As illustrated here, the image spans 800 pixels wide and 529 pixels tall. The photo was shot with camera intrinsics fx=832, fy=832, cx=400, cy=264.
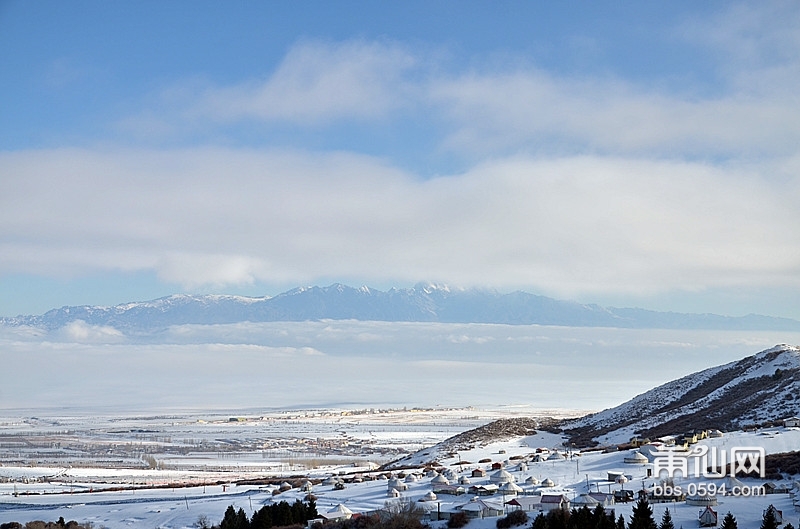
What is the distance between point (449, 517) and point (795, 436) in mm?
23128

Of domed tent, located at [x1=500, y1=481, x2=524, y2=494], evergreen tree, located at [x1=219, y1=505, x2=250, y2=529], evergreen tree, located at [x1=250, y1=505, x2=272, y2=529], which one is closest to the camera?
evergreen tree, located at [x1=219, y1=505, x2=250, y2=529]

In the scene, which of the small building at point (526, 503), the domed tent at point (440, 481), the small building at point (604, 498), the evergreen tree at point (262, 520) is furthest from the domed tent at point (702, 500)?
the evergreen tree at point (262, 520)

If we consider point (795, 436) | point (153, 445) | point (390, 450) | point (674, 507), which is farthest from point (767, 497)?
point (153, 445)

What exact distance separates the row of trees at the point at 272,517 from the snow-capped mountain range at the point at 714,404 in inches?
1220

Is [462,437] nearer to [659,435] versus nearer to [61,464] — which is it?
[659,435]

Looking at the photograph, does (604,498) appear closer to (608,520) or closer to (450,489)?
(608,520)

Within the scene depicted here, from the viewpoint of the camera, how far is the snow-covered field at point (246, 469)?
39500 millimetres

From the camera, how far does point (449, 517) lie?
107 feet

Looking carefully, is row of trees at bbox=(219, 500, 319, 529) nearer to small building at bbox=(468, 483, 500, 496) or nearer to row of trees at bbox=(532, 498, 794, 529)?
small building at bbox=(468, 483, 500, 496)

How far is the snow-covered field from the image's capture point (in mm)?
39500

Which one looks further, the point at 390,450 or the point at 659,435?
the point at 390,450

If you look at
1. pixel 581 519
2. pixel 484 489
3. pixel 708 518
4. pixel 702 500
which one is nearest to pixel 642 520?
pixel 581 519

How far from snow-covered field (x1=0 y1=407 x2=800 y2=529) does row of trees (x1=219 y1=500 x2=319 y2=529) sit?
2.90m

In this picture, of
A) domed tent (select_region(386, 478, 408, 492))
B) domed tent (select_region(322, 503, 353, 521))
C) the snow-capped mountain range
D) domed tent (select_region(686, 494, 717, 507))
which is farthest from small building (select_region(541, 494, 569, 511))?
the snow-capped mountain range
